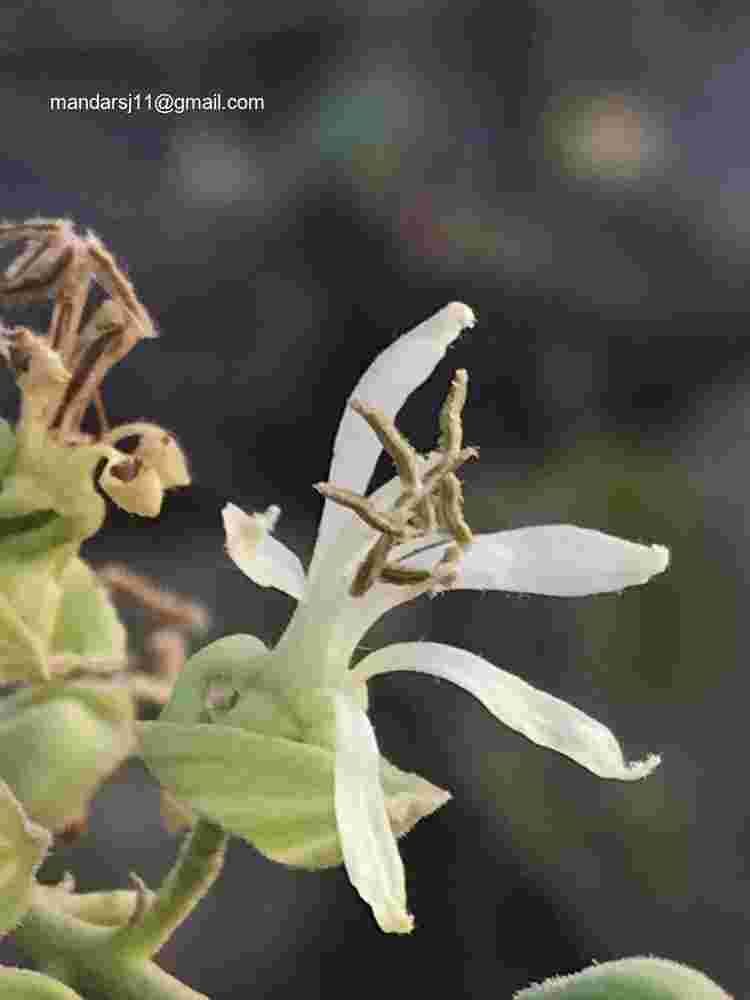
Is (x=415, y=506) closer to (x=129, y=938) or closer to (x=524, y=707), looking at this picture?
(x=524, y=707)

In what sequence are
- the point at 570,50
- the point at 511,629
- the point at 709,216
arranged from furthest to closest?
1. the point at 570,50
2. the point at 709,216
3. the point at 511,629

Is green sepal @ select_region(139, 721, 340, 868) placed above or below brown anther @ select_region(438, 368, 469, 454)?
below

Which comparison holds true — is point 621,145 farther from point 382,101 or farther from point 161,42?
point 161,42

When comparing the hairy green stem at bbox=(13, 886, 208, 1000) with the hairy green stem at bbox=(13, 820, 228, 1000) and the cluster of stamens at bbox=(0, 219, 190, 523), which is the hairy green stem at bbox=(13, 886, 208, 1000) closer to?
the hairy green stem at bbox=(13, 820, 228, 1000)

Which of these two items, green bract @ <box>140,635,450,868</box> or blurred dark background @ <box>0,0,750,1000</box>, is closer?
green bract @ <box>140,635,450,868</box>

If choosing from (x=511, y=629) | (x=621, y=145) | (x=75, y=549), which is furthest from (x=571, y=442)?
(x=75, y=549)

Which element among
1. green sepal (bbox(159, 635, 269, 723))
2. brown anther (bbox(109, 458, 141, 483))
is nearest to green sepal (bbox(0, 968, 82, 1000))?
green sepal (bbox(159, 635, 269, 723))

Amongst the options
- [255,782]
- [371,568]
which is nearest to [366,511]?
[371,568]
